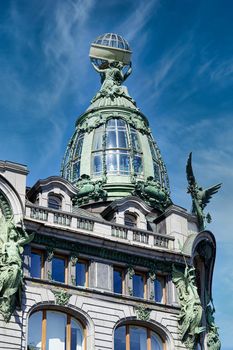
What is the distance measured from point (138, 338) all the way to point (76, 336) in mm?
3731

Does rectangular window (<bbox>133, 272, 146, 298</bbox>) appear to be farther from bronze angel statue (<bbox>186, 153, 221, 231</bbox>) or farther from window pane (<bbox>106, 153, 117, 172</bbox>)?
window pane (<bbox>106, 153, 117, 172</bbox>)

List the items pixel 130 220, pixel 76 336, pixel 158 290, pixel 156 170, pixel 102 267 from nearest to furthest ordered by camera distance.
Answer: pixel 76 336 < pixel 102 267 < pixel 158 290 < pixel 130 220 < pixel 156 170

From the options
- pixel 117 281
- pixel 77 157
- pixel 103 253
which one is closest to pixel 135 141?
pixel 77 157

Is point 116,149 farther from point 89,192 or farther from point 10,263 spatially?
point 10,263

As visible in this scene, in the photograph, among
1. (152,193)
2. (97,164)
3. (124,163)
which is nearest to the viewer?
(152,193)

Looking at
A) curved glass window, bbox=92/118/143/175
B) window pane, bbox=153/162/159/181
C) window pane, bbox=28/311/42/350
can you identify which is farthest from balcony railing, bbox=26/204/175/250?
window pane, bbox=153/162/159/181

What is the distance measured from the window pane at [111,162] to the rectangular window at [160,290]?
35.4ft

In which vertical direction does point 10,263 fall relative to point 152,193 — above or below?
below

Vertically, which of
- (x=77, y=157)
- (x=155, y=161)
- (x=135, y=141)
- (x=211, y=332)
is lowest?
(x=211, y=332)

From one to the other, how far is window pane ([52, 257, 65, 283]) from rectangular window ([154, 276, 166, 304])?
5690 millimetres

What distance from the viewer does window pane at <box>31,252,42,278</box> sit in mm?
42703

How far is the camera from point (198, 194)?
168ft

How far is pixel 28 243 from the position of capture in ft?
140

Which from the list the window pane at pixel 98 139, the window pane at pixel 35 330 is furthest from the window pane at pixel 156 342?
the window pane at pixel 98 139
